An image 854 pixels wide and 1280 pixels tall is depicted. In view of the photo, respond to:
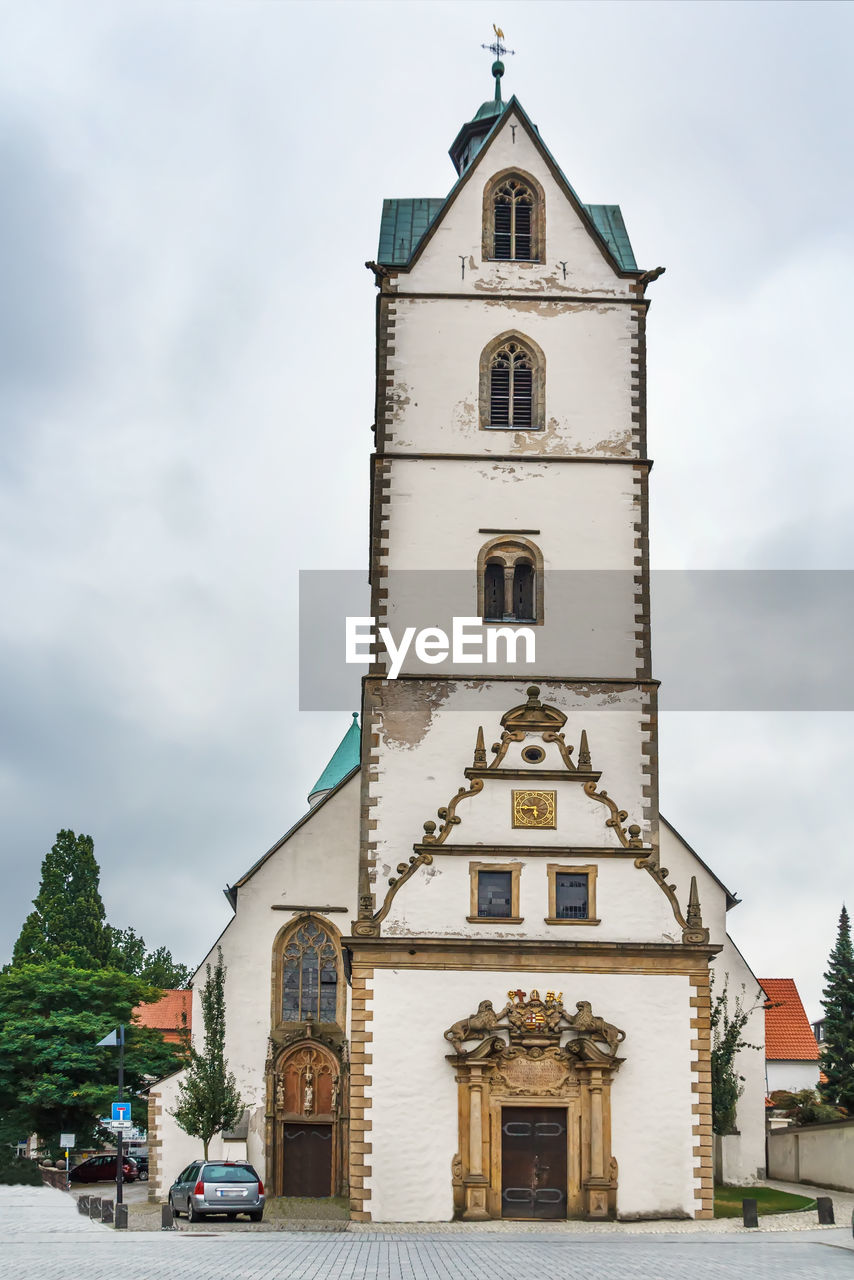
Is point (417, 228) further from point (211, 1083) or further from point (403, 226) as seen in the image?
point (211, 1083)

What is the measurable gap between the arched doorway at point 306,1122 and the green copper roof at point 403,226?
18.4m

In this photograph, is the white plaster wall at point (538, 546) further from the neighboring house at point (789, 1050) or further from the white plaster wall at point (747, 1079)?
the neighboring house at point (789, 1050)

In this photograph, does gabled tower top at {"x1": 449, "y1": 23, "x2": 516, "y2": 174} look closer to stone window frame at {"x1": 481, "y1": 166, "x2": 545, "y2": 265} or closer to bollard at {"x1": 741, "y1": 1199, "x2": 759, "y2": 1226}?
stone window frame at {"x1": 481, "y1": 166, "x2": 545, "y2": 265}

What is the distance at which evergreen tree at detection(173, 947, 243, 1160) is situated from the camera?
3634 cm

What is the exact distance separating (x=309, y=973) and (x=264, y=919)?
165 centimetres

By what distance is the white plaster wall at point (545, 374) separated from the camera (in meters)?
36.5

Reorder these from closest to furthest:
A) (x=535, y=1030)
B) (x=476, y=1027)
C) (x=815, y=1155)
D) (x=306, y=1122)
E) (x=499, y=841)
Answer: (x=476, y=1027), (x=535, y=1030), (x=499, y=841), (x=306, y=1122), (x=815, y=1155)

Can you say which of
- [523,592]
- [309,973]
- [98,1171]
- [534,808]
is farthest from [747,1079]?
[98,1171]

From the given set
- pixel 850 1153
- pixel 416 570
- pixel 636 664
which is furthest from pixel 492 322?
pixel 850 1153

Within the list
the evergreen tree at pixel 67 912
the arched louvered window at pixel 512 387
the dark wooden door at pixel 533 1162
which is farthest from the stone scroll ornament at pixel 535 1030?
the evergreen tree at pixel 67 912

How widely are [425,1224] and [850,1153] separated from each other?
1161 cm

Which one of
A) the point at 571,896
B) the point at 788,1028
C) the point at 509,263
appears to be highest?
the point at 509,263

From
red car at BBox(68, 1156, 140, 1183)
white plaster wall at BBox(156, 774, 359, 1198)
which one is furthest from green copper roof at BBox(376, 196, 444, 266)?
red car at BBox(68, 1156, 140, 1183)

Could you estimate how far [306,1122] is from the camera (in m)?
37.4
